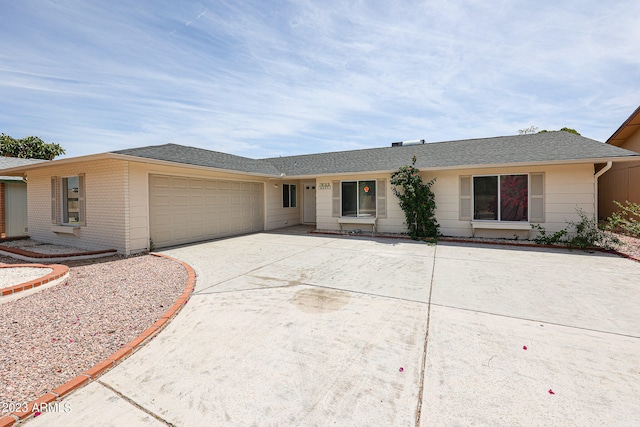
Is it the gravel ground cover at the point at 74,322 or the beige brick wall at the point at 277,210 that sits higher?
the beige brick wall at the point at 277,210

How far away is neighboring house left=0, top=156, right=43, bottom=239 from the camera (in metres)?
10.6

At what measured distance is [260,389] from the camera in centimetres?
225

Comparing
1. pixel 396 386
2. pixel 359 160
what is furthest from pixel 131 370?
pixel 359 160

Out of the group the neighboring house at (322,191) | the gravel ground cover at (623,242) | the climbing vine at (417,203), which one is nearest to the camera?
the gravel ground cover at (623,242)

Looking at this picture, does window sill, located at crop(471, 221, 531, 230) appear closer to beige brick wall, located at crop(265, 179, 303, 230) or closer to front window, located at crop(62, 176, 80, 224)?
beige brick wall, located at crop(265, 179, 303, 230)

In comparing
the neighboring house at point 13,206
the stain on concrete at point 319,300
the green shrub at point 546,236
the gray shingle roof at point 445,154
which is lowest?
the stain on concrete at point 319,300

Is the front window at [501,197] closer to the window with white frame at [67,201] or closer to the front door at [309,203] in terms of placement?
the front door at [309,203]

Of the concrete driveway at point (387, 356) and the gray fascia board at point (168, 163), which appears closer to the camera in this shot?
the concrete driveway at point (387, 356)

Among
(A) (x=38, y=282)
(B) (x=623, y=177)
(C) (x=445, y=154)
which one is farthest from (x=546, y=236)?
(A) (x=38, y=282)

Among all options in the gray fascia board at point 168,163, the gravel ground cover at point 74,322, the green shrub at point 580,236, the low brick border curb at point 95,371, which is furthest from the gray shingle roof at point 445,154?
the low brick border curb at point 95,371

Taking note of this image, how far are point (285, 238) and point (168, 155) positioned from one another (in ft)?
15.5

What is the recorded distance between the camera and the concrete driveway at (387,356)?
2.01 m

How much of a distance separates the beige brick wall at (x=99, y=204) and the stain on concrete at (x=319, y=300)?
19.0 feet

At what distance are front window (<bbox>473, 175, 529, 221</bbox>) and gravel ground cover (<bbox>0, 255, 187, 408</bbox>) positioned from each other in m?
9.36
